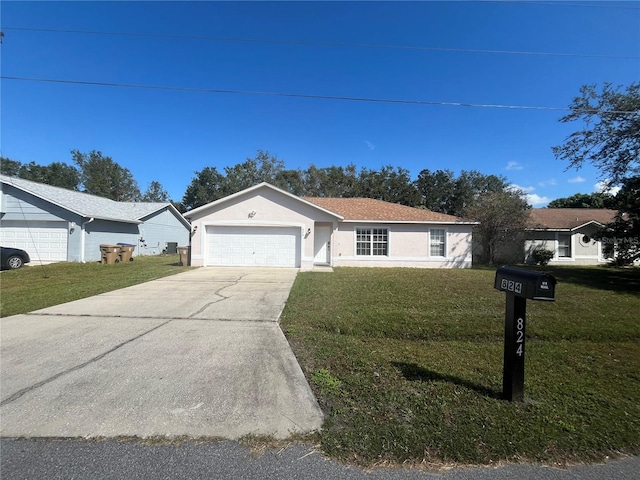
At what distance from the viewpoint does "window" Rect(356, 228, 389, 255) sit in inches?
715

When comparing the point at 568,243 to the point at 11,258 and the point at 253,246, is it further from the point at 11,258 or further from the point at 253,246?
the point at 11,258

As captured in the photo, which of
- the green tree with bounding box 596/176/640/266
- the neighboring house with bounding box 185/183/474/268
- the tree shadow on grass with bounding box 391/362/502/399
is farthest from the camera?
the neighboring house with bounding box 185/183/474/268

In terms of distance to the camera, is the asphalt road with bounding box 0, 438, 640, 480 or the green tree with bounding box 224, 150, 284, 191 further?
the green tree with bounding box 224, 150, 284, 191

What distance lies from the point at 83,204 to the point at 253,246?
12.3 metres

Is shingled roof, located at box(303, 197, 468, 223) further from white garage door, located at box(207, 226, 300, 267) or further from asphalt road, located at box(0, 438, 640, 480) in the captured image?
asphalt road, located at box(0, 438, 640, 480)

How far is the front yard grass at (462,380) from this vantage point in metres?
2.58

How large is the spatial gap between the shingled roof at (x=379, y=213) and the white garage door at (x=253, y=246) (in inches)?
138

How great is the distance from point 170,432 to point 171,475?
54 cm

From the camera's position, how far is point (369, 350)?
4.74 metres

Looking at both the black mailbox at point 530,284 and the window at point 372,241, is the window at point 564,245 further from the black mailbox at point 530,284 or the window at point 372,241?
the black mailbox at point 530,284

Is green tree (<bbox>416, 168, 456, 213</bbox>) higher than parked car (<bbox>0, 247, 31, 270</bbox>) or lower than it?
higher

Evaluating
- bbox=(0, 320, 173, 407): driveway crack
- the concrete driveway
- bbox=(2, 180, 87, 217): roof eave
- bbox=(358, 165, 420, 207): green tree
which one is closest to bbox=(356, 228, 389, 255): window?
the concrete driveway

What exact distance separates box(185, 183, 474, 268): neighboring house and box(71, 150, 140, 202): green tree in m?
46.8

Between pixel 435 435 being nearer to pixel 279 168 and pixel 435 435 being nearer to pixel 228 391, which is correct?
pixel 228 391
